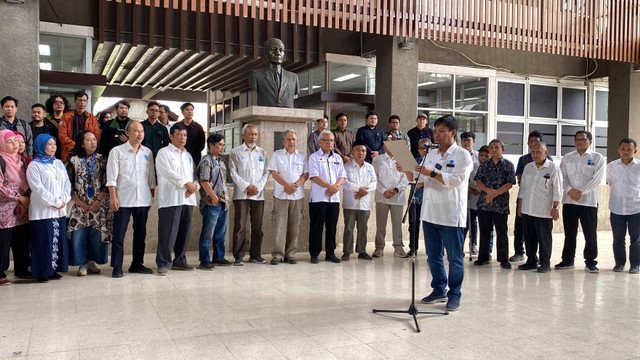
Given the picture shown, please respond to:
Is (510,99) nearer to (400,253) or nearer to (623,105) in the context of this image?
(623,105)

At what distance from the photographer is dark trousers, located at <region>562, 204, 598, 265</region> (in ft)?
22.6

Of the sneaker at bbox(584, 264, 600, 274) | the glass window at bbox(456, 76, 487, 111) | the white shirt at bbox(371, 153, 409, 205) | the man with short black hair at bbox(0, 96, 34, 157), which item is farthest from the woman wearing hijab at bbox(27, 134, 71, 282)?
the glass window at bbox(456, 76, 487, 111)

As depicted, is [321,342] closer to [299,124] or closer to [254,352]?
[254,352]

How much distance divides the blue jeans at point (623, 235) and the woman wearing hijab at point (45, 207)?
620 cm

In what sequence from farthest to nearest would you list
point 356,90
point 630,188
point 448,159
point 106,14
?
point 356,90 < point 106,14 < point 630,188 < point 448,159

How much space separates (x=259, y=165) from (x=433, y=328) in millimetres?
3354

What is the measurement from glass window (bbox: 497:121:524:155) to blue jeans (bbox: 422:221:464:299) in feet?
28.1

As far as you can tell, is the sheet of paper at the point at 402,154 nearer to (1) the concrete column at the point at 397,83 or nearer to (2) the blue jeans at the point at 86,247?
(2) the blue jeans at the point at 86,247

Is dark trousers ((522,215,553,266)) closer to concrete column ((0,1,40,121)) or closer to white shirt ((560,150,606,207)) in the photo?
Result: white shirt ((560,150,606,207))

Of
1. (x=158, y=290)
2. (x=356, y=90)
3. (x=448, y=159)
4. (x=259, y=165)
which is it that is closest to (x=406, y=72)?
(x=356, y=90)

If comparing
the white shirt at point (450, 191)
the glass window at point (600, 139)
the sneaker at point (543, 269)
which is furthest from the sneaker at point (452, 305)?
the glass window at point (600, 139)

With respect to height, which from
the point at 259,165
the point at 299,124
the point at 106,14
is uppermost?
the point at 106,14

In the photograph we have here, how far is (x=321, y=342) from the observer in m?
3.84

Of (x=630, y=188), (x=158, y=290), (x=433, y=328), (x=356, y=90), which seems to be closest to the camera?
(x=433, y=328)
